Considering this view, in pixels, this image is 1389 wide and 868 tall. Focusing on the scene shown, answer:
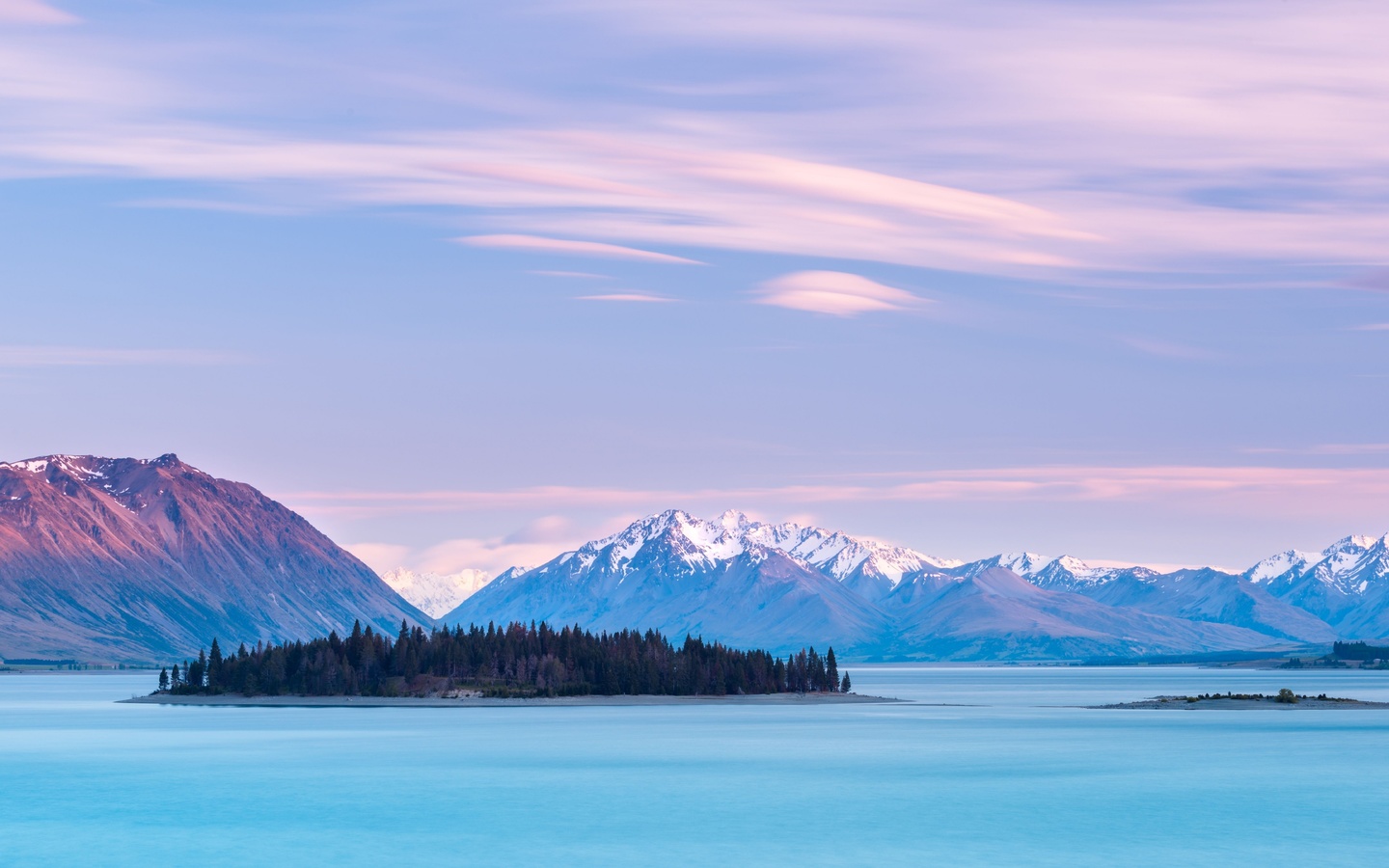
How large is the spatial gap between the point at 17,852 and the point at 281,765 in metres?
54.5

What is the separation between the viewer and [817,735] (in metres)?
195

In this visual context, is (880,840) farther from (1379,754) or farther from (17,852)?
(1379,754)

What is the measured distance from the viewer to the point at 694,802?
392 feet

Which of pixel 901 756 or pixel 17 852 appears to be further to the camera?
pixel 901 756

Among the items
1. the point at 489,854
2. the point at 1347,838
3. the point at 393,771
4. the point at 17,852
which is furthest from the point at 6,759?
the point at 1347,838

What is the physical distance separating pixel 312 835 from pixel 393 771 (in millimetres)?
42219

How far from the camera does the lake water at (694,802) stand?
9525 centimetres

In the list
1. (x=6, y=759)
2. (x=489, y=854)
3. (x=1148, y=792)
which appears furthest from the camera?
(x=6, y=759)

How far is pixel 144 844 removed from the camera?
99.6 m

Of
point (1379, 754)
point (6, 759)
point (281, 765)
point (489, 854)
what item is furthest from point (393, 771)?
point (1379, 754)

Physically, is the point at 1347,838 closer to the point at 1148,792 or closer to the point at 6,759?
the point at 1148,792

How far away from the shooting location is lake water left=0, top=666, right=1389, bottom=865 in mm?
95250

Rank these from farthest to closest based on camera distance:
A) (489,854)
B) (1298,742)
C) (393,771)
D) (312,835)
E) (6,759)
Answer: (1298,742) < (6,759) < (393,771) < (312,835) < (489,854)

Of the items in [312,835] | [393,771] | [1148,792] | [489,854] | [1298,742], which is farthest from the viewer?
[1298,742]
